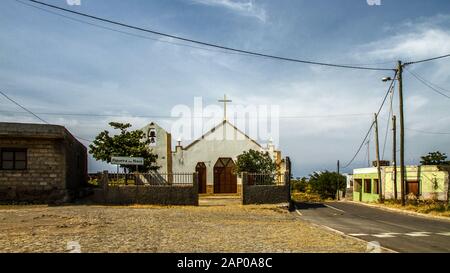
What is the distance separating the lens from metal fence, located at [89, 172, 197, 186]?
22.0 m

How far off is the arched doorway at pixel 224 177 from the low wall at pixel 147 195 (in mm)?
11448

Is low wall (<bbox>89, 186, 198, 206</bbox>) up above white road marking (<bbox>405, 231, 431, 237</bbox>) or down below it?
above

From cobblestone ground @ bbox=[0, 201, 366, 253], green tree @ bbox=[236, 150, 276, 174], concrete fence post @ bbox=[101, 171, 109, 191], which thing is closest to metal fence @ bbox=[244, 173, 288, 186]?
green tree @ bbox=[236, 150, 276, 174]

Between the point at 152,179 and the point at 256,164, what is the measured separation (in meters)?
7.19

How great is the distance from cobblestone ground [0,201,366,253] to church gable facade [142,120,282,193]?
17.4 metres

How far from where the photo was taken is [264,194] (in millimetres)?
23453

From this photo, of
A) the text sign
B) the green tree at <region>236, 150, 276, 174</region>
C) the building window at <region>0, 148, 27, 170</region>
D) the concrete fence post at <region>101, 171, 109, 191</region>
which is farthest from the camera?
the green tree at <region>236, 150, 276, 174</region>

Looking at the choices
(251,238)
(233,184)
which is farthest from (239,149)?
(251,238)

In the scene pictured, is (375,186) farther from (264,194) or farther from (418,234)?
(418,234)

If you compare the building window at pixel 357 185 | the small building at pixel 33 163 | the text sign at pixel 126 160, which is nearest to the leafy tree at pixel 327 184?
the building window at pixel 357 185

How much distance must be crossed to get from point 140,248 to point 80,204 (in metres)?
13.5

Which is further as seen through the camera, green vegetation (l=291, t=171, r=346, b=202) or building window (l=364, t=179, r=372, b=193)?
green vegetation (l=291, t=171, r=346, b=202)

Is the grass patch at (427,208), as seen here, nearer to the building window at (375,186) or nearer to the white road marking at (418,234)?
the white road marking at (418,234)

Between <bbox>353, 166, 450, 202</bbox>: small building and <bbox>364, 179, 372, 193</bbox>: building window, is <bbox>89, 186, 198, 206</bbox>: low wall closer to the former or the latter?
<bbox>353, 166, 450, 202</bbox>: small building
